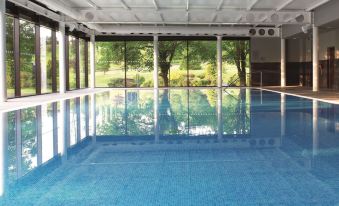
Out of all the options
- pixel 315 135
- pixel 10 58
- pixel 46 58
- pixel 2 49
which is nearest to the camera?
pixel 315 135

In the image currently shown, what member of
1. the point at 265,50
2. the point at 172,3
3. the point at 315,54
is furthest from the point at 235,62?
the point at 172,3

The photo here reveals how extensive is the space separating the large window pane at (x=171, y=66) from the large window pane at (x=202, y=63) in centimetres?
48

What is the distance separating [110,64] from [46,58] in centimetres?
968

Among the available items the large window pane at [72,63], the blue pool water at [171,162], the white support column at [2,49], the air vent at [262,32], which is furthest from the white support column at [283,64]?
the blue pool water at [171,162]

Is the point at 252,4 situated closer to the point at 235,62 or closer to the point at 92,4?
the point at 92,4

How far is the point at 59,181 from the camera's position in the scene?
4250 mm

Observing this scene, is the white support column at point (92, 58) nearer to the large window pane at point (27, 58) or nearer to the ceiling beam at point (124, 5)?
the large window pane at point (27, 58)

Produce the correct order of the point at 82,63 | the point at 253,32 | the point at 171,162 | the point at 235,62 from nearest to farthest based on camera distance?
the point at 171,162
the point at 253,32
the point at 82,63
the point at 235,62

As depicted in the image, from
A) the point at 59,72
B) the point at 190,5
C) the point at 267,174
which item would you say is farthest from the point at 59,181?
the point at 59,72

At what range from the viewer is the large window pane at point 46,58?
67.6ft

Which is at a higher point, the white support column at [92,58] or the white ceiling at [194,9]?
the white ceiling at [194,9]

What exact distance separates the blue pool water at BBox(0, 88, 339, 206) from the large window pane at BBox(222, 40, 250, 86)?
70.0 feet

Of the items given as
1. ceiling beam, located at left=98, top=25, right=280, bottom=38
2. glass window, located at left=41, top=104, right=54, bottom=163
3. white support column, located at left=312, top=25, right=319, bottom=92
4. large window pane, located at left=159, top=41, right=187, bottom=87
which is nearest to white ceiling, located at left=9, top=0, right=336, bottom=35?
white support column, located at left=312, top=25, right=319, bottom=92

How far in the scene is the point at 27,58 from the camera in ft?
60.9
